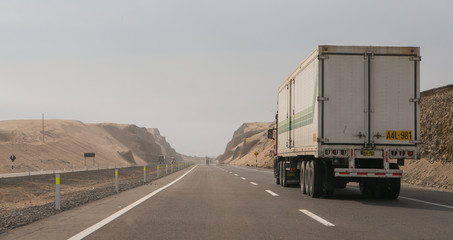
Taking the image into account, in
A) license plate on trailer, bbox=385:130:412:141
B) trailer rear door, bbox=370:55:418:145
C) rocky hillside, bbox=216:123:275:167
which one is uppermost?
trailer rear door, bbox=370:55:418:145

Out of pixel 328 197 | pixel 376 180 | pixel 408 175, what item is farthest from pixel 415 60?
pixel 408 175

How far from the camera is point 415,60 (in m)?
11.8

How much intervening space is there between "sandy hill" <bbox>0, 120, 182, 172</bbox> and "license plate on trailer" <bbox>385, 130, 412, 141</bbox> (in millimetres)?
65826

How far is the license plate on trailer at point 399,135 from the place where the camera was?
11688mm

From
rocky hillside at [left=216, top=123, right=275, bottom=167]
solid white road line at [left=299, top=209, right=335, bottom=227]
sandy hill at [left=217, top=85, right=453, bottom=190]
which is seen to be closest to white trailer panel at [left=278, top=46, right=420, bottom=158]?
solid white road line at [left=299, top=209, right=335, bottom=227]

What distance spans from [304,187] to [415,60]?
530cm

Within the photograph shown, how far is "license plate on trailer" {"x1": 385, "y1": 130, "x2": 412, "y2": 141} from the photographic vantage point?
11.7 m

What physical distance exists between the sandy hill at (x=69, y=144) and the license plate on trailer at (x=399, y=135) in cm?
6583

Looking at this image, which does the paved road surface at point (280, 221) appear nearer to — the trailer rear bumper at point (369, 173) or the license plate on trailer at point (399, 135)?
the trailer rear bumper at point (369, 173)

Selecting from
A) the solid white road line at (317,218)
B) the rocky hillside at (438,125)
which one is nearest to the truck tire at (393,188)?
the solid white road line at (317,218)

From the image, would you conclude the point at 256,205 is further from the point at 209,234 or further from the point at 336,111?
the point at 209,234

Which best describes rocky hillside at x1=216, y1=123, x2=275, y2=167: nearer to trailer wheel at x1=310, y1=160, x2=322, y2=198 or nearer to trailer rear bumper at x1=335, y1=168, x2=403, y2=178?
trailer wheel at x1=310, y1=160, x2=322, y2=198

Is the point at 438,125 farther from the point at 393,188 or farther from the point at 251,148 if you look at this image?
the point at 251,148

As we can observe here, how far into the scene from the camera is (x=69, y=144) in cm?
10575
